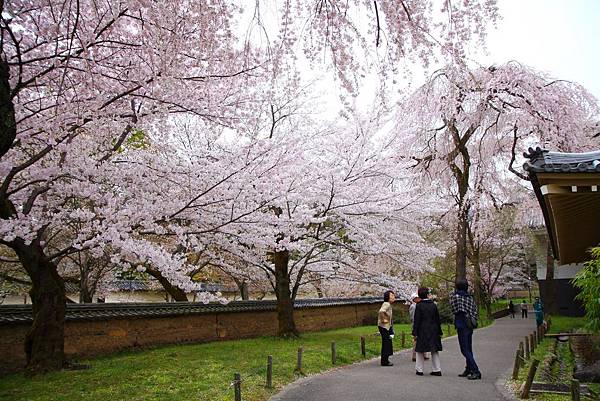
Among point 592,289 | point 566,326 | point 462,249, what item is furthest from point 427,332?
point 566,326

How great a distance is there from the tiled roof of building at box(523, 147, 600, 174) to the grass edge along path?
511 centimetres

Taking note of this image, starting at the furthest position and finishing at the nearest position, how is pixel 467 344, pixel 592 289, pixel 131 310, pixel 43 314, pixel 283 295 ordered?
pixel 283 295
pixel 131 310
pixel 43 314
pixel 467 344
pixel 592 289

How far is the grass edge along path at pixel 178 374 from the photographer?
24.5ft

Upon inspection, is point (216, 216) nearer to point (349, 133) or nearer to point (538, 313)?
point (349, 133)

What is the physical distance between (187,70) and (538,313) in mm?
17614

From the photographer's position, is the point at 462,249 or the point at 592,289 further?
the point at 462,249

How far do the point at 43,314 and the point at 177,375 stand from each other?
288 cm

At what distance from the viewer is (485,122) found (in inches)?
634

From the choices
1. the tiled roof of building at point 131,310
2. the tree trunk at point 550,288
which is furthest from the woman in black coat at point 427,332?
the tree trunk at point 550,288

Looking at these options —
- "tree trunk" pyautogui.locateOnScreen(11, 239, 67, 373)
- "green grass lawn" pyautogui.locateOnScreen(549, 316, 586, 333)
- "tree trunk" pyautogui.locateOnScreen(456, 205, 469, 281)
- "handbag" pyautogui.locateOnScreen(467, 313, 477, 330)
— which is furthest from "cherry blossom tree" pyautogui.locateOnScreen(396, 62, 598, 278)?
"tree trunk" pyautogui.locateOnScreen(11, 239, 67, 373)

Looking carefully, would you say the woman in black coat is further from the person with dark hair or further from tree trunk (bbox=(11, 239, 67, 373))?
tree trunk (bbox=(11, 239, 67, 373))

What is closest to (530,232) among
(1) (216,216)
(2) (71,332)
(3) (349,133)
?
(3) (349,133)

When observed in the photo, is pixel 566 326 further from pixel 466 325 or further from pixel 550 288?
pixel 466 325

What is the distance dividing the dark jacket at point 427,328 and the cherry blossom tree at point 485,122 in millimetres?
7059
